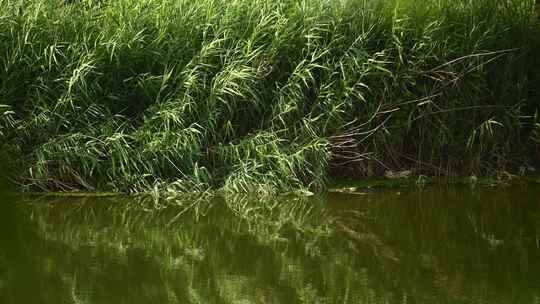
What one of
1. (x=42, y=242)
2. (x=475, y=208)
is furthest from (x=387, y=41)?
(x=42, y=242)

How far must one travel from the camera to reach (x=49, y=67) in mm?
6500

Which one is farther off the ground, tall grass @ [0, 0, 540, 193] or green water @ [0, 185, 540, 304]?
tall grass @ [0, 0, 540, 193]

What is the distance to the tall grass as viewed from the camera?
6496mm

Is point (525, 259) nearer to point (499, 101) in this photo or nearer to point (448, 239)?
point (448, 239)

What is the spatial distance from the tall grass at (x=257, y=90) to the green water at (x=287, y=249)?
0.34 metres

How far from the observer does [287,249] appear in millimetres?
5305

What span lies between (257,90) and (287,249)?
1.86 meters

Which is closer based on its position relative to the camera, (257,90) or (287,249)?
(287,249)

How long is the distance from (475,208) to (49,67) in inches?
134

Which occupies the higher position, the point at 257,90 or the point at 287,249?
the point at 257,90

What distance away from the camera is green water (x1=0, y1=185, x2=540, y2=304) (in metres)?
4.41

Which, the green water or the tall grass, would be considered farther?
the tall grass

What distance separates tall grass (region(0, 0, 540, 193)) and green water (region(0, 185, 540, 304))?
1.13 feet

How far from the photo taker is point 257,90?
22.3 ft
